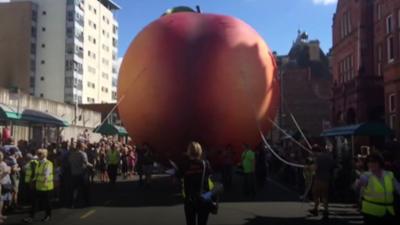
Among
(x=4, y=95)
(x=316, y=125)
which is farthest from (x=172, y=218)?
(x=316, y=125)

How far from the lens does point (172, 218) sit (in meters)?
11.1

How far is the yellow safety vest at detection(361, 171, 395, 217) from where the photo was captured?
6.79m

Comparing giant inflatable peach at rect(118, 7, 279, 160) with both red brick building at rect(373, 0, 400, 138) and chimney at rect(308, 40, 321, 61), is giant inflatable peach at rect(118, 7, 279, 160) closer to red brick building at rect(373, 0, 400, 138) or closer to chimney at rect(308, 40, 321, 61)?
red brick building at rect(373, 0, 400, 138)

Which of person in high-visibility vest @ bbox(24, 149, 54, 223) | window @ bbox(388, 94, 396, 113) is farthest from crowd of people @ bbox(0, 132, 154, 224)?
window @ bbox(388, 94, 396, 113)

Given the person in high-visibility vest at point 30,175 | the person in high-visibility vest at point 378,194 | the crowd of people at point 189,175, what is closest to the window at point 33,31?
the crowd of people at point 189,175

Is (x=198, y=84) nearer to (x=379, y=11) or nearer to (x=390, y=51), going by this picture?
(x=390, y=51)

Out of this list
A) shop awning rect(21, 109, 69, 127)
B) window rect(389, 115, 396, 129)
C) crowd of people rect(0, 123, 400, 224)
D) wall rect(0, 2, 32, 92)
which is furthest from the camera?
Answer: wall rect(0, 2, 32, 92)

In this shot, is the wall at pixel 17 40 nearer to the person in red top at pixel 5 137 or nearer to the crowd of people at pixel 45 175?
the person in red top at pixel 5 137

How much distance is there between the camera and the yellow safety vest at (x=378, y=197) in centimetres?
679

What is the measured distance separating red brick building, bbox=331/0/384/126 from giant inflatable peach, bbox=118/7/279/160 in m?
18.0

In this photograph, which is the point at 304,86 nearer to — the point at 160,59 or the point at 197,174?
the point at 160,59

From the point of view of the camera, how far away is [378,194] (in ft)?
22.5

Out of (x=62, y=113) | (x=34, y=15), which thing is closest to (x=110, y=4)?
(x=34, y=15)

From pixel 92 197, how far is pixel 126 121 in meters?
2.42
